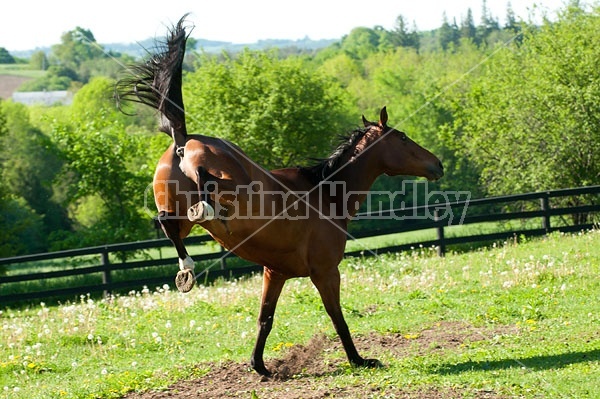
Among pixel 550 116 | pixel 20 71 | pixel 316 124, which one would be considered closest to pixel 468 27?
pixel 20 71

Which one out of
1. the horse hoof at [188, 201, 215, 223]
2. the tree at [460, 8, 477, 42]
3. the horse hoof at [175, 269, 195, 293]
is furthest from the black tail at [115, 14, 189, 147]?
the tree at [460, 8, 477, 42]

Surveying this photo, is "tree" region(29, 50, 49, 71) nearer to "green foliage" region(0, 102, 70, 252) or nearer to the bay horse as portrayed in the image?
"green foliage" region(0, 102, 70, 252)

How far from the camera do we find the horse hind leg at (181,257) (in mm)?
6914

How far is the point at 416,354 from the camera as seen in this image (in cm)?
848

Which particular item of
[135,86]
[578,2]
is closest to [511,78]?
[578,2]

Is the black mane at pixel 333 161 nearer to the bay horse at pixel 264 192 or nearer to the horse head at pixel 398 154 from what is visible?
the bay horse at pixel 264 192

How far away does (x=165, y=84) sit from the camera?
24.2 feet

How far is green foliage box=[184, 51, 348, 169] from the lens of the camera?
30.0 meters

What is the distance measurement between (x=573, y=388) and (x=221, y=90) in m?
25.8

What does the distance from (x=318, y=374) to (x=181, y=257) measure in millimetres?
1973

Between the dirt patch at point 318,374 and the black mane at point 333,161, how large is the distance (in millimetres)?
1956

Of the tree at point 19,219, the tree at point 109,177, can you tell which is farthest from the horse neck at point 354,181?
the tree at point 19,219

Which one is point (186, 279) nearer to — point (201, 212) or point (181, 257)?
point (181, 257)

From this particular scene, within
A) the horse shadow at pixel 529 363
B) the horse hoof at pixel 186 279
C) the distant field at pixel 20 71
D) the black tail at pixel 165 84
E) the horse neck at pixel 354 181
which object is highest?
the distant field at pixel 20 71
